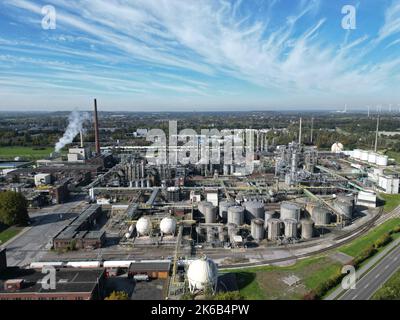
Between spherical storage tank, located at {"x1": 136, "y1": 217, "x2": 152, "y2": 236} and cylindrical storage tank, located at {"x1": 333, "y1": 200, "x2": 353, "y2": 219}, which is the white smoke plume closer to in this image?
spherical storage tank, located at {"x1": 136, "y1": 217, "x2": 152, "y2": 236}

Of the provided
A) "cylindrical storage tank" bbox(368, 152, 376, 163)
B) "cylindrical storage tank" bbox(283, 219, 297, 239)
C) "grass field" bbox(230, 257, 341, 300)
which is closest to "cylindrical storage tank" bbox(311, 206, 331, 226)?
"cylindrical storage tank" bbox(283, 219, 297, 239)

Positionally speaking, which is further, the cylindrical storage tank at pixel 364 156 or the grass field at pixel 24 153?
the grass field at pixel 24 153

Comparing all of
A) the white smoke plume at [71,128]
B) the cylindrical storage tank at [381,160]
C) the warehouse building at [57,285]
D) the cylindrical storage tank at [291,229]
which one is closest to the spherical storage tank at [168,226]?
the warehouse building at [57,285]

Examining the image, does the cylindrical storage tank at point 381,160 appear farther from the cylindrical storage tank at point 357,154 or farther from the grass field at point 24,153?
the grass field at point 24,153

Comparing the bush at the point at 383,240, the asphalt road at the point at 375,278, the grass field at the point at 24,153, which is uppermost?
the grass field at the point at 24,153

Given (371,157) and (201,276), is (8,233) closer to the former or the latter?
(201,276)

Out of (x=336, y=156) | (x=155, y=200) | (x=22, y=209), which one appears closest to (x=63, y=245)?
(x=22, y=209)

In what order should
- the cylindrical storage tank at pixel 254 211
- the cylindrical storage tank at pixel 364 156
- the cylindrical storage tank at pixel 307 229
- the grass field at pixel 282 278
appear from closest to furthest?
the grass field at pixel 282 278
the cylindrical storage tank at pixel 307 229
the cylindrical storage tank at pixel 254 211
the cylindrical storage tank at pixel 364 156
